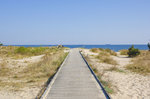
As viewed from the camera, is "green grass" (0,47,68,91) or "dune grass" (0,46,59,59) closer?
"green grass" (0,47,68,91)

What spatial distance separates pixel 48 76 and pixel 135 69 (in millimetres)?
8033

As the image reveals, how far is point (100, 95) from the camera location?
6566mm

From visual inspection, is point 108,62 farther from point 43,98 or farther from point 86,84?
point 43,98

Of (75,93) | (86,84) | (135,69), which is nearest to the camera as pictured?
(75,93)

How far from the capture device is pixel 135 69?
14602mm

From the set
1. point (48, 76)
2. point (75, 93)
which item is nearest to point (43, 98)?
point (75, 93)

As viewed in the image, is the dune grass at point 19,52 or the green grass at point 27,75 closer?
the green grass at point 27,75

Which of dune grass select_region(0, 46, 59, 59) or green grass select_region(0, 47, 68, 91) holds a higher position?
dune grass select_region(0, 46, 59, 59)

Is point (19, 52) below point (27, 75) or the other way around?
the other way around

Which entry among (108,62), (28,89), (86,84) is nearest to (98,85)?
(86,84)

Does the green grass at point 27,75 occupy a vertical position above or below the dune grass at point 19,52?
below

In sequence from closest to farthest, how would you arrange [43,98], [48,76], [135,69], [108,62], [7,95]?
[43,98] → [7,95] → [48,76] → [135,69] → [108,62]

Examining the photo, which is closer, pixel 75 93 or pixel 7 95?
pixel 75 93

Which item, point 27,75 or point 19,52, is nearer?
point 27,75
